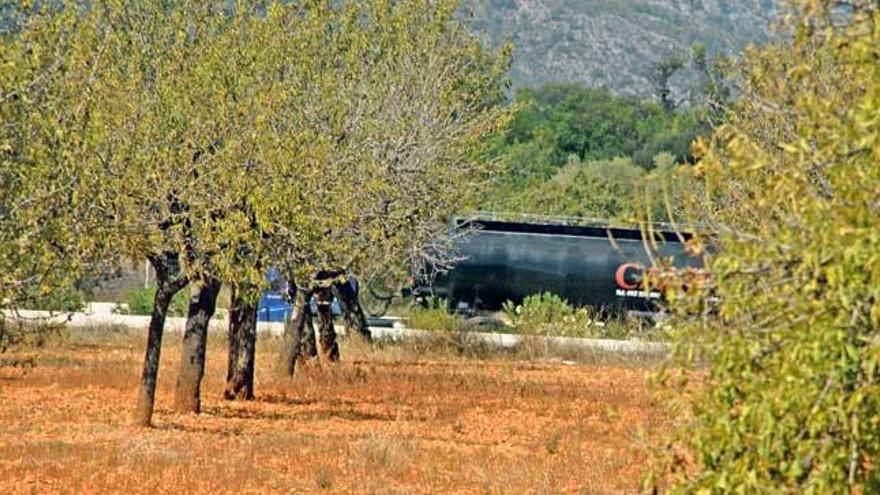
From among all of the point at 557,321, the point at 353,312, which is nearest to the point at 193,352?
the point at 353,312

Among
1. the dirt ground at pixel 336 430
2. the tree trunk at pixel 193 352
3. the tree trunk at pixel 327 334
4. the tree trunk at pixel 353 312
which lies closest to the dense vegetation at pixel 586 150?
the tree trunk at pixel 353 312

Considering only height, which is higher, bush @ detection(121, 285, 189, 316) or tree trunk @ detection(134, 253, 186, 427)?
bush @ detection(121, 285, 189, 316)

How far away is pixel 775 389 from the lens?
26.5ft

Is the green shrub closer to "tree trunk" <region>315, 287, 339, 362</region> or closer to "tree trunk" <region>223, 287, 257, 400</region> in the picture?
"tree trunk" <region>315, 287, 339, 362</region>

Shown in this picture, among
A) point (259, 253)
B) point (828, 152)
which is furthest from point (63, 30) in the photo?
point (828, 152)

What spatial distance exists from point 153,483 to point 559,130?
95157 millimetres

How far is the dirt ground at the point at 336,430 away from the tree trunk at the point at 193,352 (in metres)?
0.32

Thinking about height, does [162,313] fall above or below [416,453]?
above

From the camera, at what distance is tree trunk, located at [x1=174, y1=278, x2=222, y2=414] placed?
25516 millimetres

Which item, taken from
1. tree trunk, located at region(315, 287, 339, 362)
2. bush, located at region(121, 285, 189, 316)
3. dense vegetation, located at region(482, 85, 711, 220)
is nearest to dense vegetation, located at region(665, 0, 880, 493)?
tree trunk, located at region(315, 287, 339, 362)

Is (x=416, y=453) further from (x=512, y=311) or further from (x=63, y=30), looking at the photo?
(x=512, y=311)

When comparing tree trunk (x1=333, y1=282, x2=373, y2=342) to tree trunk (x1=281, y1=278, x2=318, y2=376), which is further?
tree trunk (x1=333, y1=282, x2=373, y2=342)

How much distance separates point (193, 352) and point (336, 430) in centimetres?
243

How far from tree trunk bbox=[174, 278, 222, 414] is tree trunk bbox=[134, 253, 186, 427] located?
4.12 ft
